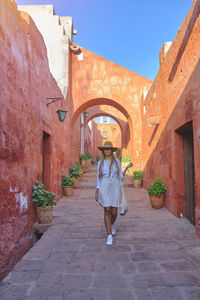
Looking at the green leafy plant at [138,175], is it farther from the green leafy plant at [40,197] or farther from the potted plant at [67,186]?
the green leafy plant at [40,197]

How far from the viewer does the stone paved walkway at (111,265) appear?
1934 millimetres

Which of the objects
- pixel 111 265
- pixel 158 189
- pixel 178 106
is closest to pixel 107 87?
pixel 178 106

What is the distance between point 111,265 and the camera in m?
2.45

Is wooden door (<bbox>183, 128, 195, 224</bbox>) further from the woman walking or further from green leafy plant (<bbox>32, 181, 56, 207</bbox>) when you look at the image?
green leafy plant (<bbox>32, 181, 56, 207</bbox>)

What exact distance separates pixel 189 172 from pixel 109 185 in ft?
7.04

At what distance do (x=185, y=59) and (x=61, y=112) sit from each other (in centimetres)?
346

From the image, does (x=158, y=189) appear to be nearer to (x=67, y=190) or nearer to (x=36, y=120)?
(x=36, y=120)

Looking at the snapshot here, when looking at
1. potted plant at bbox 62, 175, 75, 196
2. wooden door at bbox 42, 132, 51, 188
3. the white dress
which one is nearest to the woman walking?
the white dress

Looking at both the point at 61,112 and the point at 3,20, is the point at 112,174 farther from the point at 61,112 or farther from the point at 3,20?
the point at 61,112

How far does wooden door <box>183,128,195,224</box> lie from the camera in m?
4.25

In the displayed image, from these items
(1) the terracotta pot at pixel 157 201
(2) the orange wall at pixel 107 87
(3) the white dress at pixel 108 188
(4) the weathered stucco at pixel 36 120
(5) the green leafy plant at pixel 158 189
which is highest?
(2) the orange wall at pixel 107 87

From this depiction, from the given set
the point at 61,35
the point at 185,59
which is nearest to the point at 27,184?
the point at 185,59

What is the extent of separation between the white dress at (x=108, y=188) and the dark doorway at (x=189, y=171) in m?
1.93

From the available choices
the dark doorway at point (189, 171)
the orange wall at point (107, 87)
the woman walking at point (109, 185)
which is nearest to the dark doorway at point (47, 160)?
the woman walking at point (109, 185)
